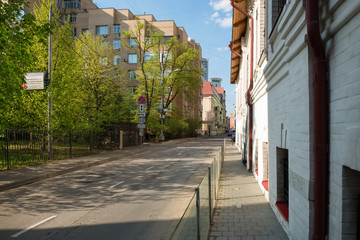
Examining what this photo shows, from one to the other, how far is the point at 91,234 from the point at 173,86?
35.7 m

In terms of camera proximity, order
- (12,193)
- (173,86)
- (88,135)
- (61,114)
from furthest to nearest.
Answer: (173,86)
(88,135)
(61,114)
(12,193)

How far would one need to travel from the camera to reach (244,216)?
615cm

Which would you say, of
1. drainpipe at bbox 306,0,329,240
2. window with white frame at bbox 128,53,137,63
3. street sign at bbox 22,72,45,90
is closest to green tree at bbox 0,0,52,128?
street sign at bbox 22,72,45,90

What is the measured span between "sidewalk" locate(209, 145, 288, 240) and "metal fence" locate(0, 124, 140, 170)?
9364 millimetres

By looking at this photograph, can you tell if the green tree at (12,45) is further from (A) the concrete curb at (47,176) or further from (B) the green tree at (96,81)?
(B) the green tree at (96,81)

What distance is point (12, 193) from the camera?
29.2 ft

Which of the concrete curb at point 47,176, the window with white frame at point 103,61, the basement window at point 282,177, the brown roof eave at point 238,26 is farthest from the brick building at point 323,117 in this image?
the window with white frame at point 103,61


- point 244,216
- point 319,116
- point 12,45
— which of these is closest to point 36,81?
point 12,45

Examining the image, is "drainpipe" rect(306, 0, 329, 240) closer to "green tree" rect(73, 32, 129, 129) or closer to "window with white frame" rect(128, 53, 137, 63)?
"green tree" rect(73, 32, 129, 129)

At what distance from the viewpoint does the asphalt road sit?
17.8ft

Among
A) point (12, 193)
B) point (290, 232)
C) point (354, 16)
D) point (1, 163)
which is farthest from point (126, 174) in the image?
point (354, 16)

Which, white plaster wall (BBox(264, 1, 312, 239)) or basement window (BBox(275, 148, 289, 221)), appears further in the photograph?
basement window (BBox(275, 148, 289, 221))

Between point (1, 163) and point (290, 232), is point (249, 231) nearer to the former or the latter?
point (290, 232)

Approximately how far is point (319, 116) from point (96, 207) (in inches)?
226
